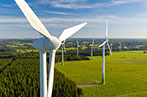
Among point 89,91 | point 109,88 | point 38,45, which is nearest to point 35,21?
point 38,45

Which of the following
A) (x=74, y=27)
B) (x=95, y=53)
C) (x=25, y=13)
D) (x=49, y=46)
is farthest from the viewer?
(x=95, y=53)

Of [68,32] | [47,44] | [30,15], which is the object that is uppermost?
[30,15]

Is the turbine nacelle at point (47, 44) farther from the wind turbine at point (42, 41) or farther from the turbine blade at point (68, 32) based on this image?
the turbine blade at point (68, 32)

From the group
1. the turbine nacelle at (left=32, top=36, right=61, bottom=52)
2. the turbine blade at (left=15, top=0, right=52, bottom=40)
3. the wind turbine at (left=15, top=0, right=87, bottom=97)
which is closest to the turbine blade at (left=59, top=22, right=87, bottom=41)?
the wind turbine at (left=15, top=0, right=87, bottom=97)

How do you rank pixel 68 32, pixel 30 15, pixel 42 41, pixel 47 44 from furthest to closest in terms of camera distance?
1. pixel 68 32
2. pixel 42 41
3. pixel 47 44
4. pixel 30 15

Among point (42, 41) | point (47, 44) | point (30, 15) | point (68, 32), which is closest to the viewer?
point (30, 15)

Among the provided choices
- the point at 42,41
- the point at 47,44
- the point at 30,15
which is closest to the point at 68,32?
the point at 42,41

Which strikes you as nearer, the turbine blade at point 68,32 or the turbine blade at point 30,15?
the turbine blade at point 30,15

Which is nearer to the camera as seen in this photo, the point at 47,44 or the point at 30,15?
the point at 30,15

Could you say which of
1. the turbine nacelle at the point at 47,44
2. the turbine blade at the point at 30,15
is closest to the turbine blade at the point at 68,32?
the turbine nacelle at the point at 47,44

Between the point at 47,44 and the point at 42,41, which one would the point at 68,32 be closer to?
the point at 42,41

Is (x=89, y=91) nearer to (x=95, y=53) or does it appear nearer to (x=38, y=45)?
(x=38, y=45)
